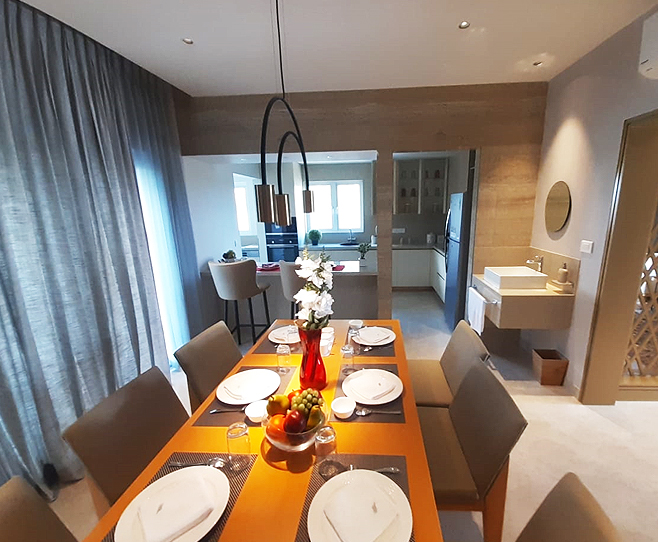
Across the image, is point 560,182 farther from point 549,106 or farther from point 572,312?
point 572,312

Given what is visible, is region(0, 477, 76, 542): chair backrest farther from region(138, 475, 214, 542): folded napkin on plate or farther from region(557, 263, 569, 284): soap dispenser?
region(557, 263, 569, 284): soap dispenser

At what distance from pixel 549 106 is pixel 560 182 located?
78 centimetres

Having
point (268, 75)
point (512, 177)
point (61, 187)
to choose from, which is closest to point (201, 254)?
point (61, 187)

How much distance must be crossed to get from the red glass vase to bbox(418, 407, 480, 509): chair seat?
1.91 feet

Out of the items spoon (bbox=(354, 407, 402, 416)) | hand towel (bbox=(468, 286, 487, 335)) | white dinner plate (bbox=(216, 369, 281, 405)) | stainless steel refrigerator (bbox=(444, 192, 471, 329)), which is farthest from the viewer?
stainless steel refrigerator (bbox=(444, 192, 471, 329))

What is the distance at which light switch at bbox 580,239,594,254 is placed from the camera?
234cm

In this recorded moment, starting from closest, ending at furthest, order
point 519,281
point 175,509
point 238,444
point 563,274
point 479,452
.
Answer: point 175,509
point 238,444
point 479,452
point 563,274
point 519,281

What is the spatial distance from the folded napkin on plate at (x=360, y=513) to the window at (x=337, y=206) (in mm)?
5523

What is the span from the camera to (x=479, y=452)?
4.18 feet

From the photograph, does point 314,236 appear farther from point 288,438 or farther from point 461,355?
point 288,438

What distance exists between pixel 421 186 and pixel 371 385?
4532 millimetres

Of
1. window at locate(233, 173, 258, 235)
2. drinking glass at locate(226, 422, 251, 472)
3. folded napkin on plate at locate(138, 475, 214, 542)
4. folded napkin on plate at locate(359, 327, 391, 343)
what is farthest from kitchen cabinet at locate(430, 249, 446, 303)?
folded napkin on plate at locate(138, 475, 214, 542)

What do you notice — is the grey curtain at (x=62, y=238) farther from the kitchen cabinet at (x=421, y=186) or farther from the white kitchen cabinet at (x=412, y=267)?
the kitchen cabinet at (x=421, y=186)

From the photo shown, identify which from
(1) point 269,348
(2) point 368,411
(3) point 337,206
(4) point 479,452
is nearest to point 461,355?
(4) point 479,452
